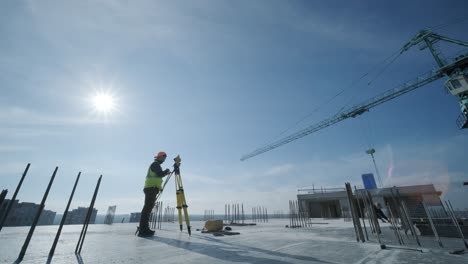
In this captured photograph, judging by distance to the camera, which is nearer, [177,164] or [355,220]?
[355,220]

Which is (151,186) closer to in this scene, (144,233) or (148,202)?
(148,202)

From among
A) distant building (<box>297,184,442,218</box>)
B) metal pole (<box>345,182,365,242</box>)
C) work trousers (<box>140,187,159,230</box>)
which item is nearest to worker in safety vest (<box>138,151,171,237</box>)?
work trousers (<box>140,187,159,230</box>)

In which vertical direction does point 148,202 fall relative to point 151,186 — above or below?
below

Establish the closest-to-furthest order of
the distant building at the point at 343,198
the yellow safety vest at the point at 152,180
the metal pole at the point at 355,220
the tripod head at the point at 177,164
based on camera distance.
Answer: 1. the metal pole at the point at 355,220
2. the yellow safety vest at the point at 152,180
3. the tripod head at the point at 177,164
4. the distant building at the point at 343,198

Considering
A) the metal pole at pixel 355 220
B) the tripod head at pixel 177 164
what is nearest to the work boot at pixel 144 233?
the tripod head at pixel 177 164

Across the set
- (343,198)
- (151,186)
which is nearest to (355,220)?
(151,186)

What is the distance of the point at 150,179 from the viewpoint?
28.4 feet

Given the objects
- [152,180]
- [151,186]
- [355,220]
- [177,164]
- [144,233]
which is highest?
[177,164]

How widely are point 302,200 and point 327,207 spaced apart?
759 cm

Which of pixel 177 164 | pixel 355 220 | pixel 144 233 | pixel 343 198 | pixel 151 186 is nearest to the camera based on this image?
pixel 355 220

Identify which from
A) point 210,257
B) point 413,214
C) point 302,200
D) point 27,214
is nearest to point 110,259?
point 210,257

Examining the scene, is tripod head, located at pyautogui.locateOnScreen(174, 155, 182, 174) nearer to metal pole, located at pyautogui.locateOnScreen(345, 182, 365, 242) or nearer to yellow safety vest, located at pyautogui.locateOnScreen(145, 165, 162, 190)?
yellow safety vest, located at pyautogui.locateOnScreen(145, 165, 162, 190)

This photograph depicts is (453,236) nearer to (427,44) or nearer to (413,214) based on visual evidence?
(413,214)

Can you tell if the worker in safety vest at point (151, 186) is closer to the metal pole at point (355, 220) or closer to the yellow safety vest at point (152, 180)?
the yellow safety vest at point (152, 180)
